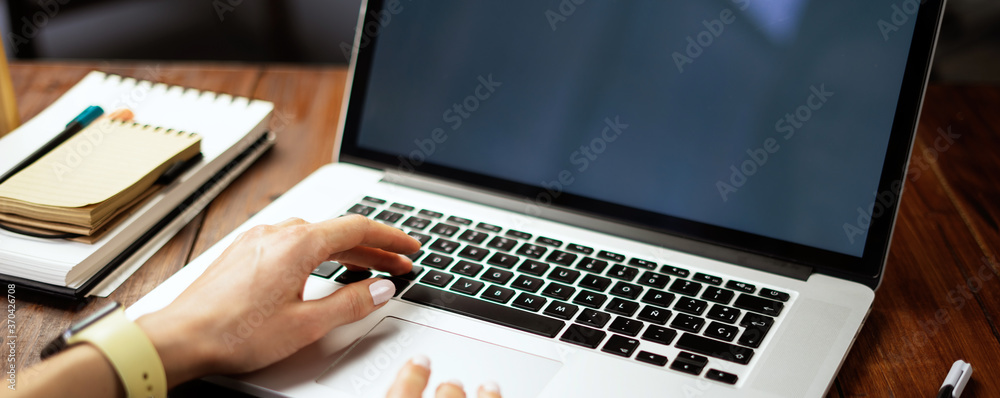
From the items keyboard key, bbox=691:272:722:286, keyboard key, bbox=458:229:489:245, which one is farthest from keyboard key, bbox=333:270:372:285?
keyboard key, bbox=691:272:722:286

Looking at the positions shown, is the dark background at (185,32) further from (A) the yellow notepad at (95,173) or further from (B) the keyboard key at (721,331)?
(B) the keyboard key at (721,331)

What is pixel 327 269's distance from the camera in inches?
30.6

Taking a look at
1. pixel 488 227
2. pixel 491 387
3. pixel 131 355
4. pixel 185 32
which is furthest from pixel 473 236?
pixel 185 32

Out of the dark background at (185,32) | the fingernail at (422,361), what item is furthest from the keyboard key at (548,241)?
the dark background at (185,32)

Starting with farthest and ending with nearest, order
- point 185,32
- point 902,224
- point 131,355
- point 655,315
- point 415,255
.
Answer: point 185,32
point 902,224
point 415,255
point 655,315
point 131,355

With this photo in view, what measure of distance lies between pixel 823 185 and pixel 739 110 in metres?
0.11

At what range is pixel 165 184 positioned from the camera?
35.8 inches

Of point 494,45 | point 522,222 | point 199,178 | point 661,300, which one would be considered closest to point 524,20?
point 494,45

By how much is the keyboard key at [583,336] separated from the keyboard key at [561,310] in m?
0.02

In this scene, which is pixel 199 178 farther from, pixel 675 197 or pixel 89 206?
pixel 675 197

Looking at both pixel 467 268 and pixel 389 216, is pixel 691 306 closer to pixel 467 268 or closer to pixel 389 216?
pixel 467 268

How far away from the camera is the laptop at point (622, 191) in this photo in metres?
0.67

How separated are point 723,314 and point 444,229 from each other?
0.98 ft

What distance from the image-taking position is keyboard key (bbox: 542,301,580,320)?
713 millimetres
